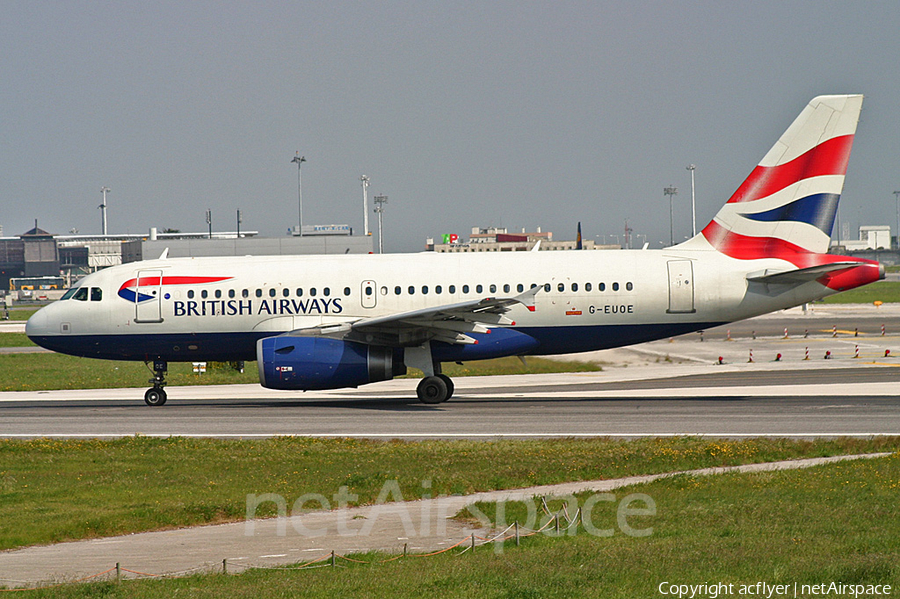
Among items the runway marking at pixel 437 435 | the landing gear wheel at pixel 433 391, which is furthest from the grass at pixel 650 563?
the landing gear wheel at pixel 433 391

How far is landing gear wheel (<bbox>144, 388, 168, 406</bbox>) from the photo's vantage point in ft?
98.3

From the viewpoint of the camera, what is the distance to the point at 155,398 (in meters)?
30.1

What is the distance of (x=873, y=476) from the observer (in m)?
15.6

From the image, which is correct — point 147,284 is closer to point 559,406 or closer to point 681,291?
point 559,406

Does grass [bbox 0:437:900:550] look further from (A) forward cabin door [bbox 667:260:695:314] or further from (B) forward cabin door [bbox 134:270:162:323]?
(A) forward cabin door [bbox 667:260:695:314]

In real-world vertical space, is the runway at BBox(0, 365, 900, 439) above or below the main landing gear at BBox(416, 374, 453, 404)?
below

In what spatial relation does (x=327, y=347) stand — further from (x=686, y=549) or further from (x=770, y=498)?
(x=686, y=549)

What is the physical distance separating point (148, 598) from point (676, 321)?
73.9 ft

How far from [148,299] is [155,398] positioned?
3299mm

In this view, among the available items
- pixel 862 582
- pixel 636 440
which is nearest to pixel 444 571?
pixel 862 582

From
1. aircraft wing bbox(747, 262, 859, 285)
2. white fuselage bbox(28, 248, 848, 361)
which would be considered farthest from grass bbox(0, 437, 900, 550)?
aircraft wing bbox(747, 262, 859, 285)

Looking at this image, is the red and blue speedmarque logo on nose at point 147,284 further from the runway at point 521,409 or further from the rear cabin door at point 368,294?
the rear cabin door at point 368,294

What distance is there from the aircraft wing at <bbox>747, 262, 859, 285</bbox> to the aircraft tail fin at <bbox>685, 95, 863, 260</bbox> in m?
1.04

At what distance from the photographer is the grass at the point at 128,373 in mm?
38375
